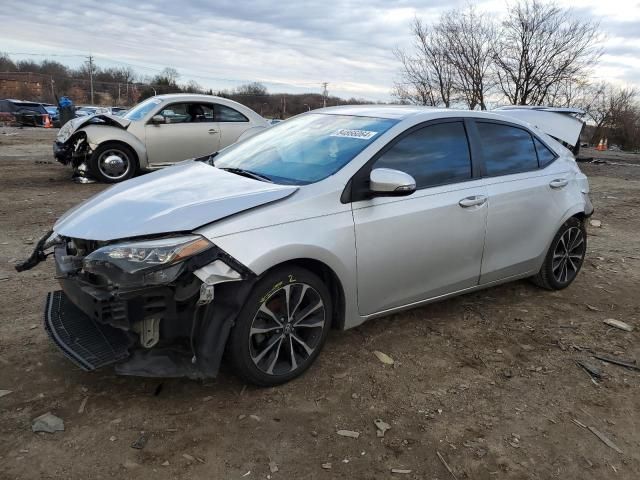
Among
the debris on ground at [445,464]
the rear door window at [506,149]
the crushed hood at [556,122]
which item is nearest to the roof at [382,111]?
the rear door window at [506,149]

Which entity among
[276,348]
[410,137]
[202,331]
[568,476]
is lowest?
[568,476]

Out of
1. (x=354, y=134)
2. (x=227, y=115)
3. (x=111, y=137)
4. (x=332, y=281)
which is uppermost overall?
(x=227, y=115)

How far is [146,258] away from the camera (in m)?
2.70

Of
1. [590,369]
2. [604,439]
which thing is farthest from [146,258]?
[590,369]

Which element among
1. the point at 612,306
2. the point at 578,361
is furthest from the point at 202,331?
the point at 612,306

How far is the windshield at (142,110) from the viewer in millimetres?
10047

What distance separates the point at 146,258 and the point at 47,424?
3.39ft

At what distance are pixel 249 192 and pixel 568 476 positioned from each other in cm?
Result: 227

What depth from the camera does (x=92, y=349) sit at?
2.81 metres

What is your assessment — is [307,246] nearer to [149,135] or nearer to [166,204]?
[166,204]

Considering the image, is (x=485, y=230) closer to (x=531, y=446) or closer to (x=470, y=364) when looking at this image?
(x=470, y=364)

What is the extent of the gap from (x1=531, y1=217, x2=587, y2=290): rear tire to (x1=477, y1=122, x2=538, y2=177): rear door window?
755 millimetres

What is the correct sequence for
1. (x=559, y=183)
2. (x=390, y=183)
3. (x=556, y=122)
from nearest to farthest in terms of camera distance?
1. (x=390, y=183)
2. (x=559, y=183)
3. (x=556, y=122)

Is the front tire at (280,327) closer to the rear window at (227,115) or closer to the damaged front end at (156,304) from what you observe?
the damaged front end at (156,304)
